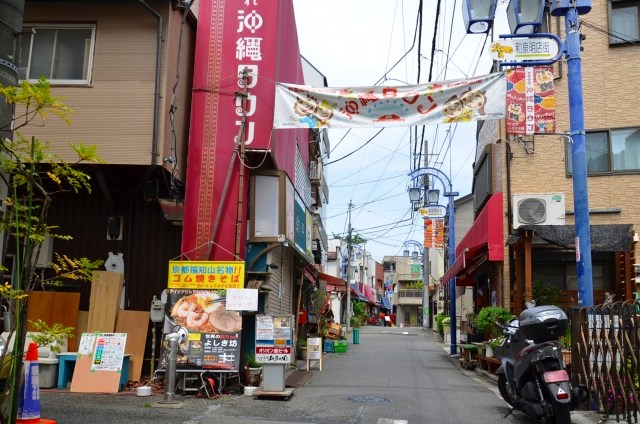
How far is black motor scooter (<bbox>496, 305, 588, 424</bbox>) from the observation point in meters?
7.34

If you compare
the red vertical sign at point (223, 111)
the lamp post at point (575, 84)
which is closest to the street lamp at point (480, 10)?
the lamp post at point (575, 84)

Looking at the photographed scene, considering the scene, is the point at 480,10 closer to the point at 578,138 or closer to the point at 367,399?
the point at 578,138

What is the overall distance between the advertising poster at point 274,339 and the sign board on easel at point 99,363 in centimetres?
255

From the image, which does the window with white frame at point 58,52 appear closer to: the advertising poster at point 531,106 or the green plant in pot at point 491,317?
the advertising poster at point 531,106

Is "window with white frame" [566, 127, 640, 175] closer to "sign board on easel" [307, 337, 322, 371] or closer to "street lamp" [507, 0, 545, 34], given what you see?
"street lamp" [507, 0, 545, 34]

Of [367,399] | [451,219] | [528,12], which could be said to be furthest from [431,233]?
[528,12]

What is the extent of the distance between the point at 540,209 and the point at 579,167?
615 centimetres

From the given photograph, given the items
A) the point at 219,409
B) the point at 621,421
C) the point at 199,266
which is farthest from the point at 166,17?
the point at 621,421

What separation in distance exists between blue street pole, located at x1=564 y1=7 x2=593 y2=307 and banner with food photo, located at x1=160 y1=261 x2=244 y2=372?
19.3 ft

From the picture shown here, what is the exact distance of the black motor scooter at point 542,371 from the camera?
7336mm

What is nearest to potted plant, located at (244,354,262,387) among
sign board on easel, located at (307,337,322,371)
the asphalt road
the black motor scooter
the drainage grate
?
the asphalt road

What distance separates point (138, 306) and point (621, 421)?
9467 mm

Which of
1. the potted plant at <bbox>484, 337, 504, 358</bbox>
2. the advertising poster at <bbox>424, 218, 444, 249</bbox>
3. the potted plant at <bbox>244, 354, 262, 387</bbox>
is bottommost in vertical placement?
the potted plant at <bbox>244, 354, 262, 387</bbox>

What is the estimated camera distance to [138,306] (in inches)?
523
